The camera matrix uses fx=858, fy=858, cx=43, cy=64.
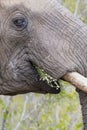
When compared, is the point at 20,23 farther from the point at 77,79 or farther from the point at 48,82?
the point at 77,79

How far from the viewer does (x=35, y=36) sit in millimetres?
7527

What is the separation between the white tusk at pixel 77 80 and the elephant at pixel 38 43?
0.06 metres

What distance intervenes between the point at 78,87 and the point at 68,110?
4505 mm

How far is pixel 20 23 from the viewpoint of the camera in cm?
757

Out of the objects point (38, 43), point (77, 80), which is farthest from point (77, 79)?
point (38, 43)

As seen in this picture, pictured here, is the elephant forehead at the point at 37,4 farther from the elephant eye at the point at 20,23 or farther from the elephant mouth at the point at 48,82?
the elephant mouth at the point at 48,82

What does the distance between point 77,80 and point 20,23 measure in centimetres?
87

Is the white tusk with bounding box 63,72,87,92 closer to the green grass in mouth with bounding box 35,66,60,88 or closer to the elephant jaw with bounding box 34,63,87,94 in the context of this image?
the elephant jaw with bounding box 34,63,87,94

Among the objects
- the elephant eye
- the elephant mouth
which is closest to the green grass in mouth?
the elephant mouth

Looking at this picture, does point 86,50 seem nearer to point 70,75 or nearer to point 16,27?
point 70,75

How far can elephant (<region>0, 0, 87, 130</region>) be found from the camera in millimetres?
7344

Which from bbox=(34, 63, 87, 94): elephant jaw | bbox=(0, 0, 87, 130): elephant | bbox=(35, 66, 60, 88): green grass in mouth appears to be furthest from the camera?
bbox=(35, 66, 60, 88): green grass in mouth

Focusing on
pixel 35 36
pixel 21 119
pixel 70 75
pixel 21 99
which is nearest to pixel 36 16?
pixel 35 36

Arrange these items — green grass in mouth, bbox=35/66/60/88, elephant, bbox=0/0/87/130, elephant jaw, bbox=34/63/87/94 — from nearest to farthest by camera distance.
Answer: elephant jaw, bbox=34/63/87/94, elephant, bbox=0/0/87/130, green grass in mouth, bbox=35/66/60/88
